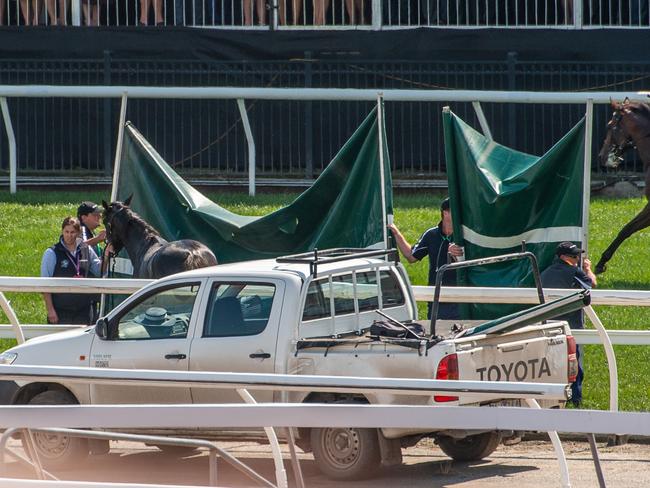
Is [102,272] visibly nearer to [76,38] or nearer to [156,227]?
[156,227]

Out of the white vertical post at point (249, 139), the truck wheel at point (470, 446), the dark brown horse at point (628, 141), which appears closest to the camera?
the truck wheel at point (470, 446)

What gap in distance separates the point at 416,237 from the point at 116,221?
206 inches

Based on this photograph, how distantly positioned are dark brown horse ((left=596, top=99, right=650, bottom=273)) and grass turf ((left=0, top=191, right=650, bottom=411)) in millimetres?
435

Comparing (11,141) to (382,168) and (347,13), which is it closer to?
(347,13)

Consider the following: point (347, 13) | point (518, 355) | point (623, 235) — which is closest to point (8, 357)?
point (518, 355)

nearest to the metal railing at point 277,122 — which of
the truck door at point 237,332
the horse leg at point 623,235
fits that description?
the horse leg at point 623,235

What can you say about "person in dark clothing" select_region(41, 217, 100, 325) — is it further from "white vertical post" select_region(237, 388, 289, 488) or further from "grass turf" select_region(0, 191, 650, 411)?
"white vertical post" select_region(237, 388, 289, 488)

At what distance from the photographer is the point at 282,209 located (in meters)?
12.8

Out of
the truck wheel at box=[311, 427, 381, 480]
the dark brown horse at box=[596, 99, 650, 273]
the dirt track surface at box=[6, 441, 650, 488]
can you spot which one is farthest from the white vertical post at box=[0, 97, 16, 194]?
the truck wheel at box=[311, 427, 381, 480]

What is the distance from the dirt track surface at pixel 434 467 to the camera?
8445 mm

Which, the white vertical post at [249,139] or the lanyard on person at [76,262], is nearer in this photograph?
the lanyard on person at [76,262]

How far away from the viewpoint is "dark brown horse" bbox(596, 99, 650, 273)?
15664mm

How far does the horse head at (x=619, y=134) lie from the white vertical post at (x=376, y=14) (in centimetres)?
753

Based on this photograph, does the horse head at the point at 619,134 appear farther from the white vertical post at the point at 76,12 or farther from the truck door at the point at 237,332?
the white vertical post at the point at 76,12
